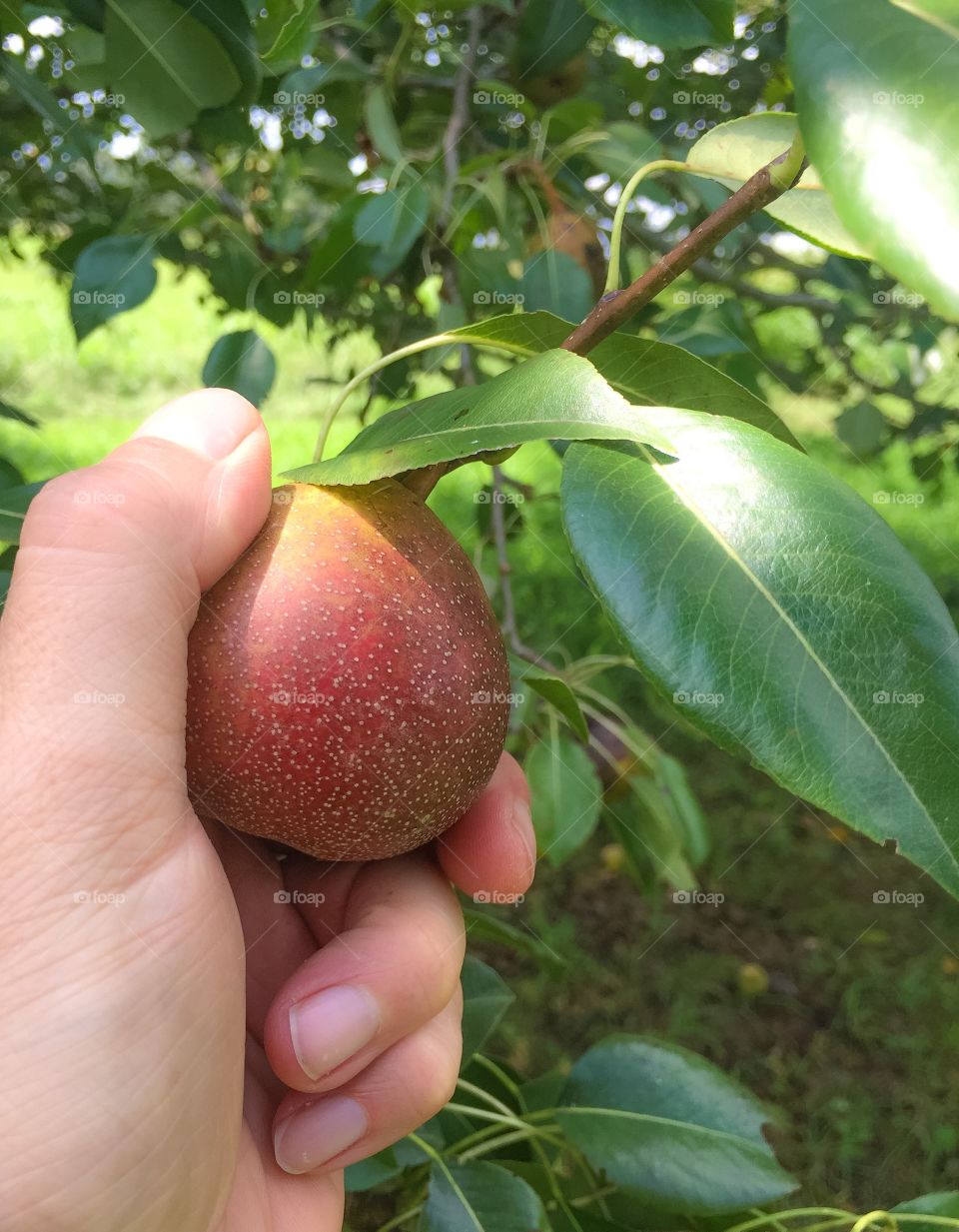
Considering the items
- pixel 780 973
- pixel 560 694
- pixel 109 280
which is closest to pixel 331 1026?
pixel 560 694

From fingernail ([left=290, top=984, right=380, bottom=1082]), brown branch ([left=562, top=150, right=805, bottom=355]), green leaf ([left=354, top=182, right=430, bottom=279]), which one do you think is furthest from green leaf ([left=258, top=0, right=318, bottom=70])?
fingernail ([left=290, top=984, right=380, bottom=1082])

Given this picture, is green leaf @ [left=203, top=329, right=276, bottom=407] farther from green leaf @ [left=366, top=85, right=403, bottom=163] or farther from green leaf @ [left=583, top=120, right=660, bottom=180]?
green leaf @ [left=583, top=120, right=660, bottom=180]

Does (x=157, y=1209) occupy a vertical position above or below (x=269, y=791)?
below

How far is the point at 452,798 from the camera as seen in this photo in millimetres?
901

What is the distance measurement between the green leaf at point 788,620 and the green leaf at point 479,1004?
0.78 metres

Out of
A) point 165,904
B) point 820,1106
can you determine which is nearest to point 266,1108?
point 165,904

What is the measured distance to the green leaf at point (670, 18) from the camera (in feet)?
3.58

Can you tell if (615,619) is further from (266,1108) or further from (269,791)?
(266,1108)

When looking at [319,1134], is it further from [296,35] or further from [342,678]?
[296,35]

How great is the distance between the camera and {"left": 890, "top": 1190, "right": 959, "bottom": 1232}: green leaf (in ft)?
3.66

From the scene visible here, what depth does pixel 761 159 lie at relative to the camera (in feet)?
3.07

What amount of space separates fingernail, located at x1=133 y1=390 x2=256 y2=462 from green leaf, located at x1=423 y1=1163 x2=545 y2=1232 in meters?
0.84

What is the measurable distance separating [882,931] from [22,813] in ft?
8.09

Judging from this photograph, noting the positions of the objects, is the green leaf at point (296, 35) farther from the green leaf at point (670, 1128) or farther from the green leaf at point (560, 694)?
the green leaf at point (670, 1128)
